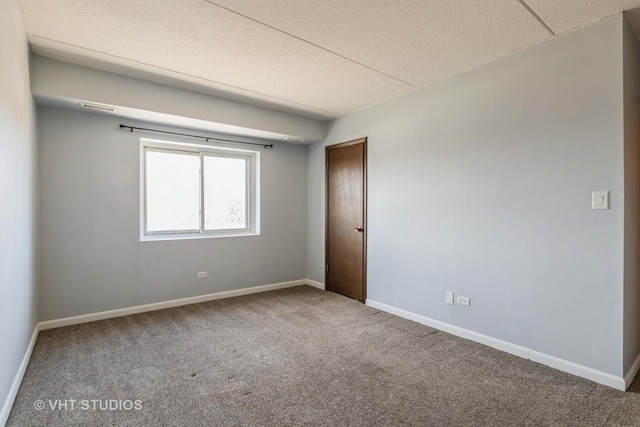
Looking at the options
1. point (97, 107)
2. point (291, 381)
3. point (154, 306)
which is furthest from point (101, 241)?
point (291, 381)

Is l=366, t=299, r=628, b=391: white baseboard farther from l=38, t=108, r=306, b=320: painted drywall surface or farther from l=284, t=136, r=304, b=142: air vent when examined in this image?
l=284, t=136, r=304, b=142: air vent

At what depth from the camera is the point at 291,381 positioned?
2.31 m

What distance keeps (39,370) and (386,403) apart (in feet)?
8.28

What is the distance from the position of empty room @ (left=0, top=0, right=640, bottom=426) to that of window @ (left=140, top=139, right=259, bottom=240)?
0.12 ft

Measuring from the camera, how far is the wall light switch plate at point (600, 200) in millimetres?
2233

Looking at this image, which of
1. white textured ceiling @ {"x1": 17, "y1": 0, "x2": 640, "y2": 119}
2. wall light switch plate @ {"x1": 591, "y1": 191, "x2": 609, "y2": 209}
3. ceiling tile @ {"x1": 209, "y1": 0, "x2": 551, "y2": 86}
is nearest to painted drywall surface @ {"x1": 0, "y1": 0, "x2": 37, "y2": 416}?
white textured ceiling @ {"x1": 17, "y1": 0, "x2": 640, "y2": 119}

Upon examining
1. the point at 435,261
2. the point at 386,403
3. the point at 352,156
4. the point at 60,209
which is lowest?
the point at 386,403

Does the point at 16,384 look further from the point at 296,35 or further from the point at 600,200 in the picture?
the point at 600,200

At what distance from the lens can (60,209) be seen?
331 cm

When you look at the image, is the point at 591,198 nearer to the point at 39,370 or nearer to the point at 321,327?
the point at 321,327

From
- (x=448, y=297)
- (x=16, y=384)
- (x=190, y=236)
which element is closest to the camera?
A: (x=16, y=384)

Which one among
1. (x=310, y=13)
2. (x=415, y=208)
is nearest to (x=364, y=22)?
(x=310, y=13)

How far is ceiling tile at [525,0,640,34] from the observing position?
2.06 meters

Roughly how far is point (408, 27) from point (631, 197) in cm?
197
